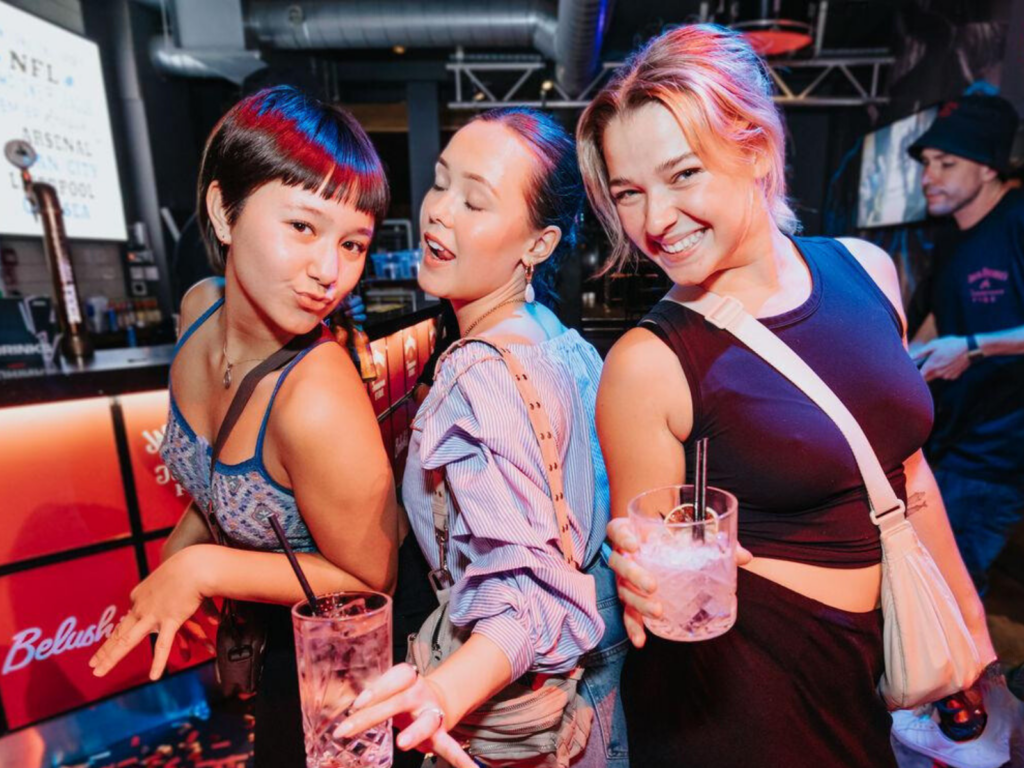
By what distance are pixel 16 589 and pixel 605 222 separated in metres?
2.48

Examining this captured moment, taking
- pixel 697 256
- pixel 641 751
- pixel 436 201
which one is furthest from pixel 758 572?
pixel 436 201

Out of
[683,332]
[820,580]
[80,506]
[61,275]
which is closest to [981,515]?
[820,580]

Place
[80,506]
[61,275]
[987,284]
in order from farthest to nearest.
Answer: [61,275]
[987,284]
[80,506]

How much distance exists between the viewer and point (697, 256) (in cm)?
108

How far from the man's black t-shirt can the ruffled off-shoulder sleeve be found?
9.03ft

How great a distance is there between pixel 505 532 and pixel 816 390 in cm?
56

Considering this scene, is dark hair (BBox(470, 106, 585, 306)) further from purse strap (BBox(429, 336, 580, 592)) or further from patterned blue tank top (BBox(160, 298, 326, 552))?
patterned blue tank top (BBox(160, 298, 326, 552))

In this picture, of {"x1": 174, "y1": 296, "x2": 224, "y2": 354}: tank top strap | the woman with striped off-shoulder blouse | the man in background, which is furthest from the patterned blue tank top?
the man in background

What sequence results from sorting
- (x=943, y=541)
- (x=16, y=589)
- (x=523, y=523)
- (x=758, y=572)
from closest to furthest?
(x=523, y=523) < (x=758, y=572) < (x=943, y=541) < (x=16, y=589)

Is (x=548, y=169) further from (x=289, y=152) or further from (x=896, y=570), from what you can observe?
(x=896, y=570)

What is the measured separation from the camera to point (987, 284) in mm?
2840

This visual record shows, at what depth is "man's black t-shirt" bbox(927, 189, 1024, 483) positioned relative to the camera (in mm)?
2797

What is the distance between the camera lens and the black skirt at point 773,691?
104 cm

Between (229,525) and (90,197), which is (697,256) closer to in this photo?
(229,525)
